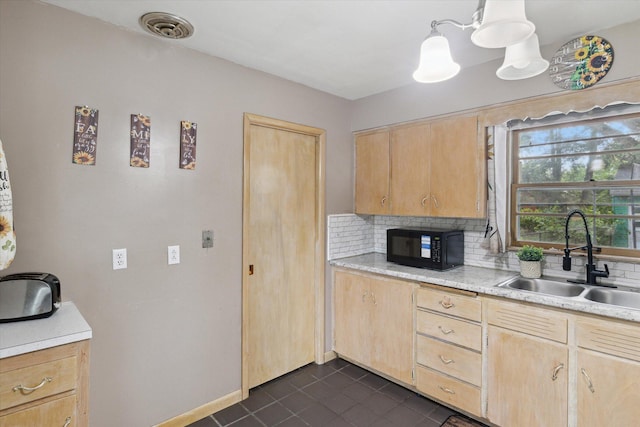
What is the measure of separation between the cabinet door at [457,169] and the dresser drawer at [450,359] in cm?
98

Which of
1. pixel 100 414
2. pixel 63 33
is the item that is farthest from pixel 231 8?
pixel 100 414

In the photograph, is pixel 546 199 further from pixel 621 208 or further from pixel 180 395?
pixel 180 395

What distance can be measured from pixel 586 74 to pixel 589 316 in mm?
1451

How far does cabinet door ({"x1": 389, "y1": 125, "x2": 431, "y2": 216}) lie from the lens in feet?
9.32

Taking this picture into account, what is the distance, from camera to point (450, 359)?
2363 mm

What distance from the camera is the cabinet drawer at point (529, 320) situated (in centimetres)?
189

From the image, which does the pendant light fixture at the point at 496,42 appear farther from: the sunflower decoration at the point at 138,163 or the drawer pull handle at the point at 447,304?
the sunflower decoration at the point at 138,163

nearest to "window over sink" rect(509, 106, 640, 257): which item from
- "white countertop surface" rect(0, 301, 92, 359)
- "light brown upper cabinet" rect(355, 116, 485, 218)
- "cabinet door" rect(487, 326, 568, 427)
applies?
"light brown upper cabinet" rect(355, 116, 485, 218)

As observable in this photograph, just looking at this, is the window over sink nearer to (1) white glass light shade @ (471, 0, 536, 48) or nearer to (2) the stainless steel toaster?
(1) white glass light shade @ (471, 0, 536, 48)

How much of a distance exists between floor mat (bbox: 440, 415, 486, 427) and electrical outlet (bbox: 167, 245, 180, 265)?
210 centimetres

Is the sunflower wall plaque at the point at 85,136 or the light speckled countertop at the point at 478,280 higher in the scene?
the sunflower wall plaque at the point at 85,136

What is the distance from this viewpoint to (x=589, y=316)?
5.90 feet

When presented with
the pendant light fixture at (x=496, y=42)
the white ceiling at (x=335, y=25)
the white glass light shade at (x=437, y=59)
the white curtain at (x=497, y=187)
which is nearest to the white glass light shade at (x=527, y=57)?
the pendant light fixture at (x=496, y=42)

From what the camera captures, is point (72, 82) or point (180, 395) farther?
point (180, 395)
